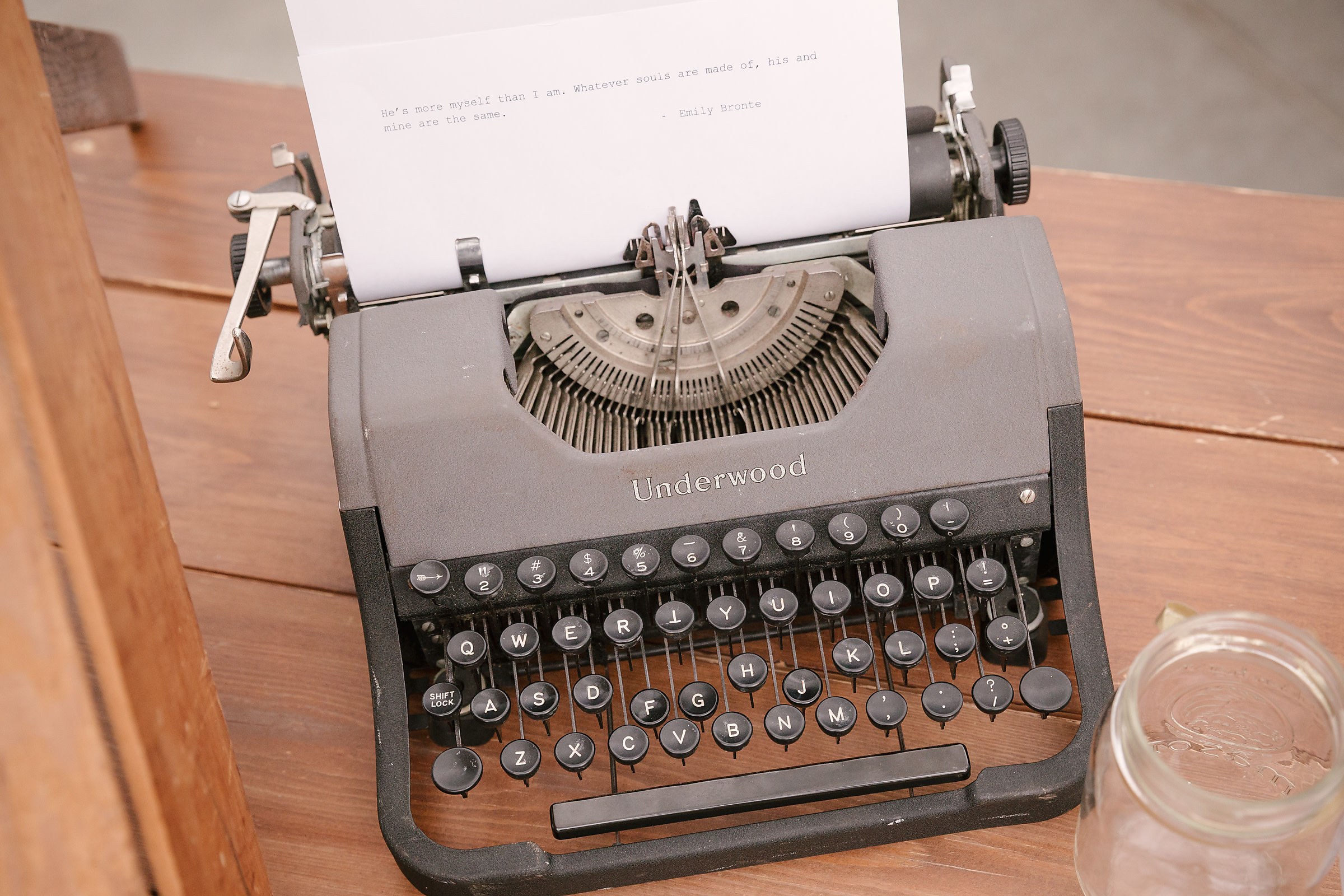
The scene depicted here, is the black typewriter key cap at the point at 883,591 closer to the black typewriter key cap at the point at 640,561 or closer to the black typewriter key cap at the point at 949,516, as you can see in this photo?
the black typewriter key cap at the point at 949,516

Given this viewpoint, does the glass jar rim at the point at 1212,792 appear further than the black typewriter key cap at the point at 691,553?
No

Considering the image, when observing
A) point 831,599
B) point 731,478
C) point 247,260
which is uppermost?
point 247,260

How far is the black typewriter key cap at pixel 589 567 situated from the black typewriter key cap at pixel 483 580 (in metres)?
0.08

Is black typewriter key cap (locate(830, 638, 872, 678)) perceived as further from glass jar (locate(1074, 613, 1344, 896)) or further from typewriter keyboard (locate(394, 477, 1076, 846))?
glass jar (locate(1074, 613, 1344, 896))

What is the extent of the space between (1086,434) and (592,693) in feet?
2.49

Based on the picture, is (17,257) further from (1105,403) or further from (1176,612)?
(1105,403)

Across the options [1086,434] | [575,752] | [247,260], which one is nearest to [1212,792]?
[575,752]

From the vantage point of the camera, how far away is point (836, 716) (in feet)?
3.82

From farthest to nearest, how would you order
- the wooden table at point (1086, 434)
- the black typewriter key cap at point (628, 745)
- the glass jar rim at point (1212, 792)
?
the wooden table at point (1086, 434), the black typewriter key cap at point (628, 745), the glass jar rim at point (1212, 792)

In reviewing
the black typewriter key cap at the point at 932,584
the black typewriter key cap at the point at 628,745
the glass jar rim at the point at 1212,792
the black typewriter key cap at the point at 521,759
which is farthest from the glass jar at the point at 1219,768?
the black typewriter key cap at the point at 521,759

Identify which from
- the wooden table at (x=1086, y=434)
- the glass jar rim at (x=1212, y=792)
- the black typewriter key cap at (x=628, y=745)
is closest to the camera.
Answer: the glass jar rim at (x=1212, y=792)

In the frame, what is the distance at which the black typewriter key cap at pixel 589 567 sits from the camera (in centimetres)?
117

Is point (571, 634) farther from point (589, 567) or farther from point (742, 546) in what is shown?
point (742, 546)

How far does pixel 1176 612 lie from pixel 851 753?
0.37 meters
